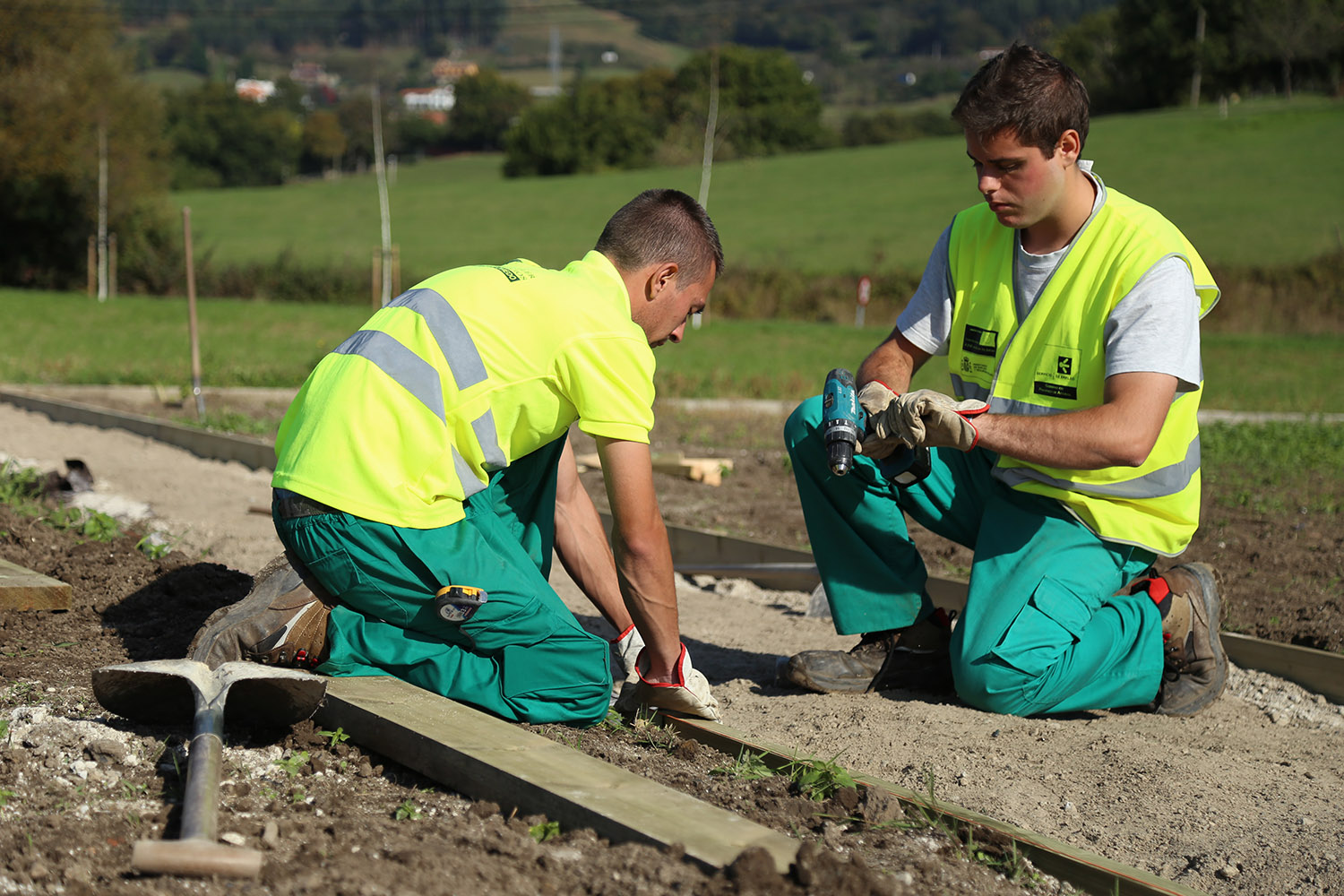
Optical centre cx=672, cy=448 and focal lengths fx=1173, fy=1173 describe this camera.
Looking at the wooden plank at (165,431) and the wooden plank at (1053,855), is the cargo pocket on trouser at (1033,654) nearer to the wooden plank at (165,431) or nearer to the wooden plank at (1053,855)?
the wooden plank at (1053,855)

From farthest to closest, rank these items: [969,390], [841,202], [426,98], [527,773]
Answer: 1. [426,98]
2. [841,202]
3. [969,390]
4. [527,773]

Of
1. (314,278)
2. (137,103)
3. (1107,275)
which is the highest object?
(137,103)

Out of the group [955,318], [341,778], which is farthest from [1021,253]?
[341,778]

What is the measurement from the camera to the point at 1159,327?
3.26 m

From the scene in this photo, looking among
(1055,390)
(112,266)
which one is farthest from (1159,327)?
(112,266)

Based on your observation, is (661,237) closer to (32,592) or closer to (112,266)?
(32,592)

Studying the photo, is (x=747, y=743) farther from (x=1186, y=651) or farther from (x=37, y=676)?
(x=37, y=676)

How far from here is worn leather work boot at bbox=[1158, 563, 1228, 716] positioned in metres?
3.58

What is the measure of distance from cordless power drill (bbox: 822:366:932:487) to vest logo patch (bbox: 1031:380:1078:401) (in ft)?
1.28

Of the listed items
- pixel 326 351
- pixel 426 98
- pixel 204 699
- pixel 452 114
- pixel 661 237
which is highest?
pixel 426 98

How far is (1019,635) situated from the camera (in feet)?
10.8

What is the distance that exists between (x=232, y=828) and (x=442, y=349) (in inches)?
46.5

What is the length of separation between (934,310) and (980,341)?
0.79ft

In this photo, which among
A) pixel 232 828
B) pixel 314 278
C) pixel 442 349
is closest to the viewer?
pixel 232 828
